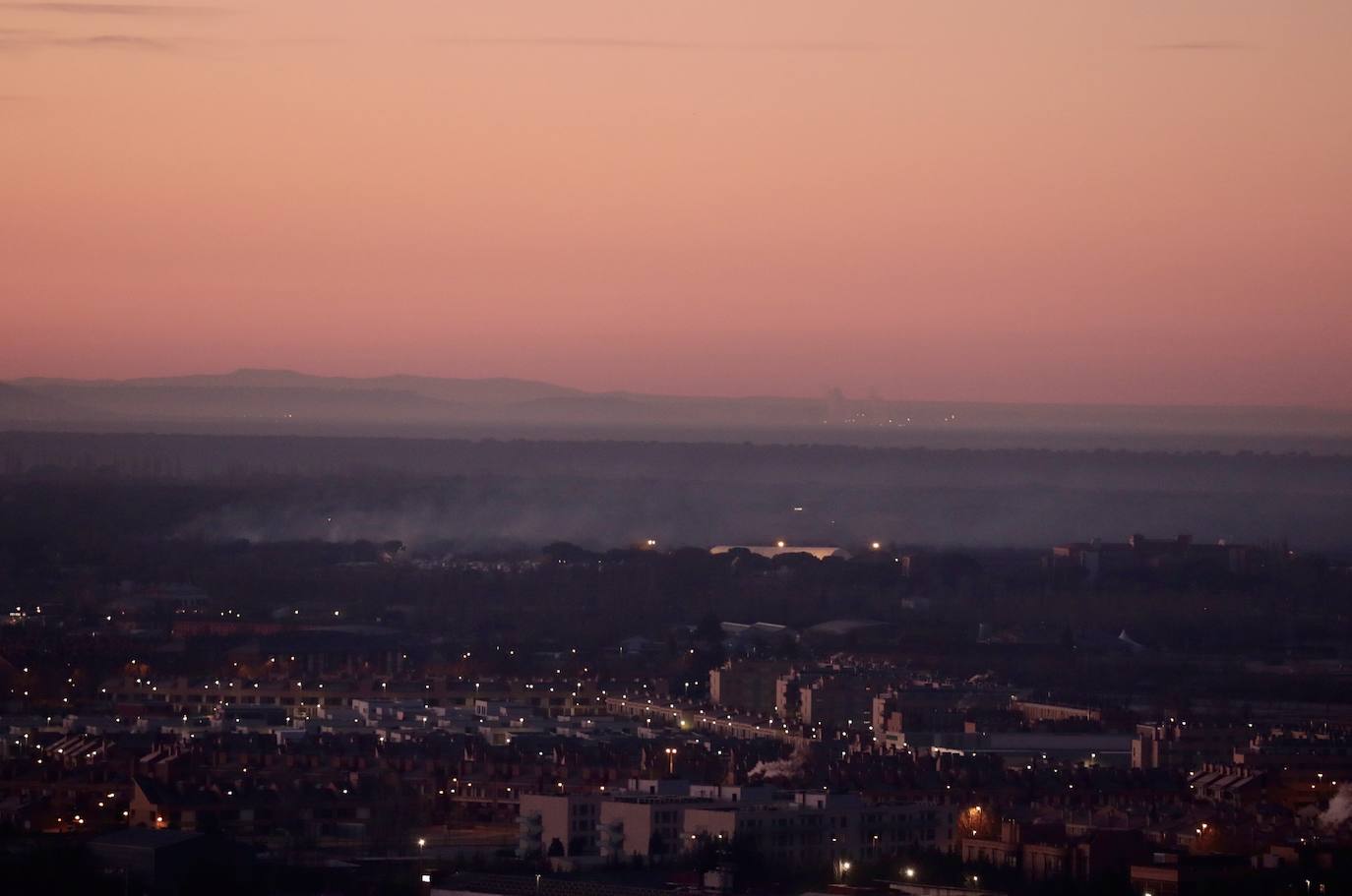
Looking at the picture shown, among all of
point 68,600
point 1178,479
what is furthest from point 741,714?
point 1178,479

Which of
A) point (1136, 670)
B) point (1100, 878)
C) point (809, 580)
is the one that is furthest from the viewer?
point (809, 580)

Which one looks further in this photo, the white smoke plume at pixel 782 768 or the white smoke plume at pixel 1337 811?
the white smoke plume at pixel 782 768

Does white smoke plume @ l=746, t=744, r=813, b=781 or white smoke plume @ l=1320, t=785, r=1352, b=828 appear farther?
white smoke plume @ l=746, t=744, r=813, b=781

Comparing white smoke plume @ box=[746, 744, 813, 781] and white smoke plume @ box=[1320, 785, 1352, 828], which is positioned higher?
white smoke plume @ box=[1320, 785, 1352, 828]

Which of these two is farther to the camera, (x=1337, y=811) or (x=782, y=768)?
(x=782, y=768)

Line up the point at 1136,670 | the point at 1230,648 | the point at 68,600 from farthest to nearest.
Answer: the point at 68,600 < the point at 1230,648 < the point at 1136,670

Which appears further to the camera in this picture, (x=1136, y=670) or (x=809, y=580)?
(x=809, y=580)

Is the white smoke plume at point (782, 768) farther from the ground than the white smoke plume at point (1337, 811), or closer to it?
closer to it

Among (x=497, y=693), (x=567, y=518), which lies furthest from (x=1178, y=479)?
(x=497, y=693)

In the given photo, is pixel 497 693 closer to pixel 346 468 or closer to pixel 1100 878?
pixel 1100 878
